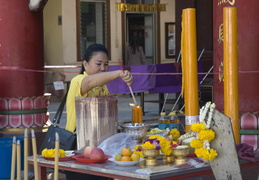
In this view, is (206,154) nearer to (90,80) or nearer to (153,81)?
(90,80)

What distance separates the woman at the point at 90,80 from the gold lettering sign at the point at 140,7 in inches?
511

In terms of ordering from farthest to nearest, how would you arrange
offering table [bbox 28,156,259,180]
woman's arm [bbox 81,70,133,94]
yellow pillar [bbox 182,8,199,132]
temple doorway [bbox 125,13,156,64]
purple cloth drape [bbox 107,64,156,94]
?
1. temple doorway [bbox 125,13,156,64]
2. purple cloth drape [bbox 107,64,156,94]
3. woman's arm [bbox 81,70,133,94]
4. yellow pillar [bbox 182,8,199,132]
5. offering table [bbox 28,156,259,180]

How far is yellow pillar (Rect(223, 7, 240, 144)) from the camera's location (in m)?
4.07

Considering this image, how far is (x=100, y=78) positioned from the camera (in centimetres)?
480

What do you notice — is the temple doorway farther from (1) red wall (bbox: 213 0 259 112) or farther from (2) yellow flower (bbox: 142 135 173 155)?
(2) yellow flower (bbox: 142 135 173 155)

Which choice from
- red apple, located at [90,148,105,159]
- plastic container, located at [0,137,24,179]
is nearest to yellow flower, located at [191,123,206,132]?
red apple, located at [90,148,105,159]

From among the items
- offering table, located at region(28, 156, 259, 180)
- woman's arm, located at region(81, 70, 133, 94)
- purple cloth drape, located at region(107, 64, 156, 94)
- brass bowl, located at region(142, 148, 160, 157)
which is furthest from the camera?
purple cloth drape, located at region(107, 64, 156, 94)

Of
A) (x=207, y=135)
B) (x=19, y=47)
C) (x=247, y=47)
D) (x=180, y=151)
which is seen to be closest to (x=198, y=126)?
(x=207, y=135)

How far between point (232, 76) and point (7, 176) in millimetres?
3544

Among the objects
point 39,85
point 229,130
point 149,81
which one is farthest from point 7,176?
point 149,81

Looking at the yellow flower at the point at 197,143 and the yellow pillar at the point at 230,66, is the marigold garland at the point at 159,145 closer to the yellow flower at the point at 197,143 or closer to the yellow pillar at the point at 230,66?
the yellow flower at the point at 197,143

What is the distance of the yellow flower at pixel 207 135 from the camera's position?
3.87 m

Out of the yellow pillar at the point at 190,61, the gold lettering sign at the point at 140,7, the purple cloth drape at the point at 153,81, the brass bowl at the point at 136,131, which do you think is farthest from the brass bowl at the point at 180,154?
the gold lettering sign at the point at 140,7

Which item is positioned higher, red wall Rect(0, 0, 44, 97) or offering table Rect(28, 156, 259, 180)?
red wall Rect(0, 0, 44, 97)
